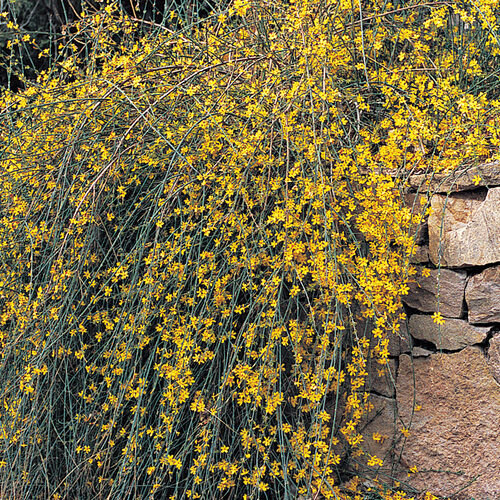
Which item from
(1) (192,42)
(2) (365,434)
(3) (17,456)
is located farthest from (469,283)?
(3) (17,456)

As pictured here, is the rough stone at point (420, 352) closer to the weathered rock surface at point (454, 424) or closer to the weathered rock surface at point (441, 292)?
the weathered rock surface at point (454, 424)

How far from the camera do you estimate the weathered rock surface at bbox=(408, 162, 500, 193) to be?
1943 mm

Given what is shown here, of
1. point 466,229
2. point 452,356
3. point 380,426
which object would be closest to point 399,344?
point 452,356

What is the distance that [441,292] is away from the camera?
2.04m

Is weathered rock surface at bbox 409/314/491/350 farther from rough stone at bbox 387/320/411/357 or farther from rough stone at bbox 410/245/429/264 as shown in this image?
rough stone at bbox 410/245/429/264

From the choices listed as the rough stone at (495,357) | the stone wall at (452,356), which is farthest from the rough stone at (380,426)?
the rough stone at (495,357)

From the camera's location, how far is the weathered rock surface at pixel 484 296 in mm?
1940

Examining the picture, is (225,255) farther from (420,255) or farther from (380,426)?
(380,426)

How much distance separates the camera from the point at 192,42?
7.87 feet

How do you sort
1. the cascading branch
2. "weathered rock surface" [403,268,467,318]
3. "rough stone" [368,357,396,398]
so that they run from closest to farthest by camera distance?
the cascading branch
"weathered rock surface" [403,268,467,318]
"rough stone" [368,357,396,398]

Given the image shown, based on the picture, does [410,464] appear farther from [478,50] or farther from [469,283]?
[478,50]

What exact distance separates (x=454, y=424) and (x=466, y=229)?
2.11 ft

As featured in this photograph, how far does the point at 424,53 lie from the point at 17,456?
2135 millimetres

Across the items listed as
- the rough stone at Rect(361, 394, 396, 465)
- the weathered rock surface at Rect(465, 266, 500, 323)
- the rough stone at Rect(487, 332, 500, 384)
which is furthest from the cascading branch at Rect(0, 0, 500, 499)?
the rough stone at Rect(487, 332, 500, 384)
